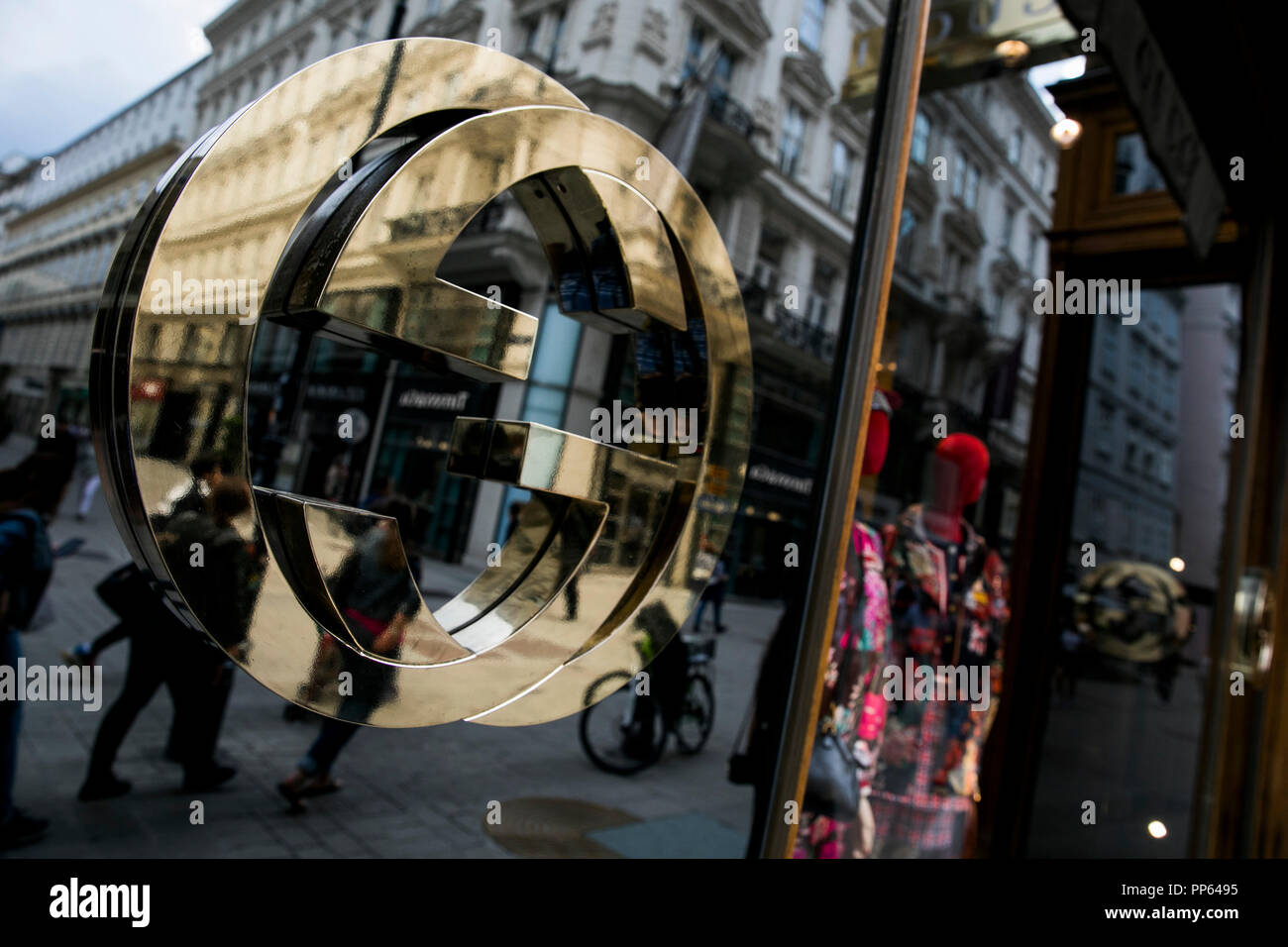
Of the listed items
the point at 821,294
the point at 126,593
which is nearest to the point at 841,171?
the point at 821,294

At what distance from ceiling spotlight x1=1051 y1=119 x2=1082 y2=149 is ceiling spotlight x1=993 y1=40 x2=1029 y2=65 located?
2.12ft

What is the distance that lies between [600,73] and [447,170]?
9.36 feet

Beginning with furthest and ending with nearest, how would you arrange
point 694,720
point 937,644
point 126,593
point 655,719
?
point 694,720 < point 655,719 < point 126,593 < point 937,644

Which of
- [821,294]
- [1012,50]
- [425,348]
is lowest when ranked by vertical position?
[425,348]

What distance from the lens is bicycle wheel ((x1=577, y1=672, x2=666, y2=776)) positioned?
303cm

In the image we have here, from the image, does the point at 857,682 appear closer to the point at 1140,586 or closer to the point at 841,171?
the point at 841,171

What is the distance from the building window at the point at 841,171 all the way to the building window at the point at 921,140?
0.20m

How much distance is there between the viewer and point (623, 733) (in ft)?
11.1

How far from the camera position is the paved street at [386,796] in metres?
2.18

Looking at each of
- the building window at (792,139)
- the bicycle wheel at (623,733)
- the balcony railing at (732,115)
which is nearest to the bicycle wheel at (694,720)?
the bicycle wheel at (623,733)

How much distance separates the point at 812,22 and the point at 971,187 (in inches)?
30.9
